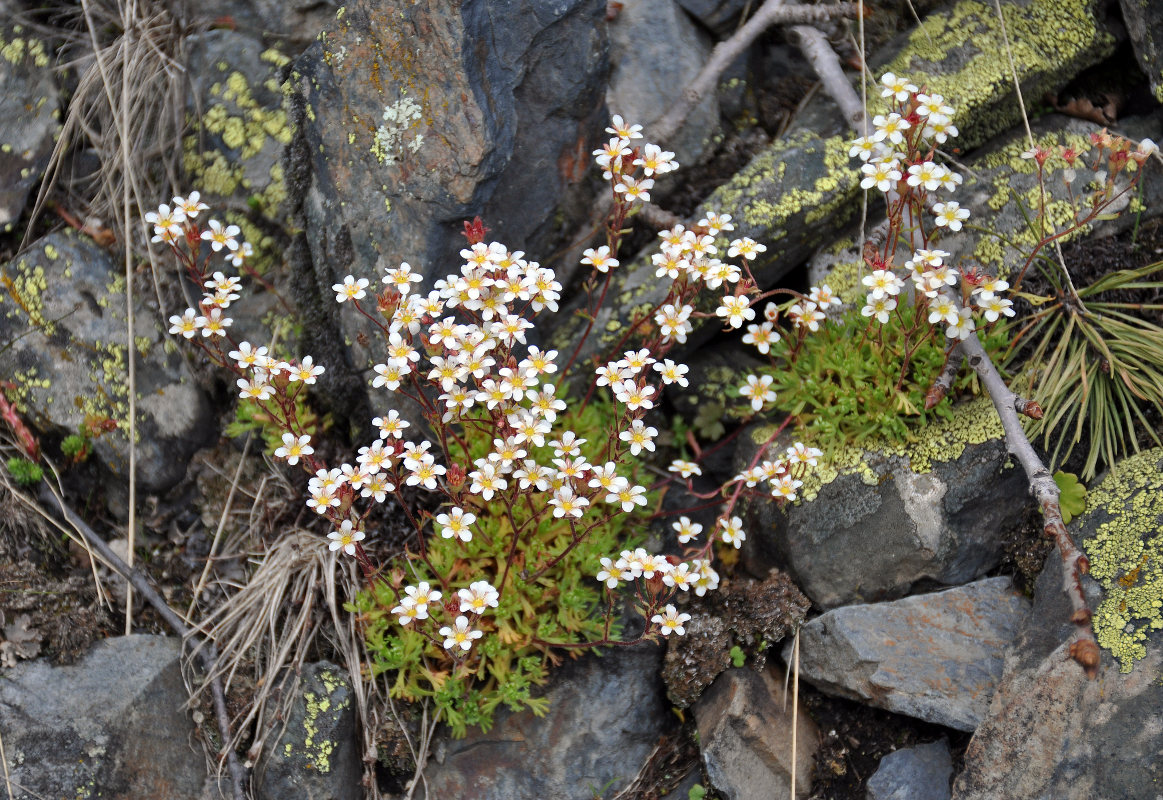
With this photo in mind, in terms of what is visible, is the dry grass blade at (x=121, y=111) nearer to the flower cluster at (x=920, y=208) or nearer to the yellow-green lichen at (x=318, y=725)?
the yellow-green lichen at (x=318, y=725)

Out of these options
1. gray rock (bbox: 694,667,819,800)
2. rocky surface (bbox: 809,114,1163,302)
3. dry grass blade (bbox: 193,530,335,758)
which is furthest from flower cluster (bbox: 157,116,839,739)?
gray rock (bbox: 694,667,819,800)

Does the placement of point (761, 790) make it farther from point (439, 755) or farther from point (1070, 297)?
point (1070, 297)

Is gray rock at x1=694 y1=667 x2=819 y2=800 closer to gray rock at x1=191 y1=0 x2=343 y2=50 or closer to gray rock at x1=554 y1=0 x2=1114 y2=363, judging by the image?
gray rock at x1=554 y1=0 x2=1114 y2=363

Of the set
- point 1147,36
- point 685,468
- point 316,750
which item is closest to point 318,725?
point 316,750

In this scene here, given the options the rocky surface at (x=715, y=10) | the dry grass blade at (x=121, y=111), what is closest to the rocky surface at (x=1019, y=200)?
the rocky surface at (x=715, y=10)

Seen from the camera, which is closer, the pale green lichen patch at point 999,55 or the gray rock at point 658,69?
the pale green lichen patch at point 999,55

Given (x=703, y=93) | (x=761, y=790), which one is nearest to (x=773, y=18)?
(x=703, y=93)

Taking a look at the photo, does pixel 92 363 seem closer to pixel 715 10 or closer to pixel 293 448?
pixel 293 448
